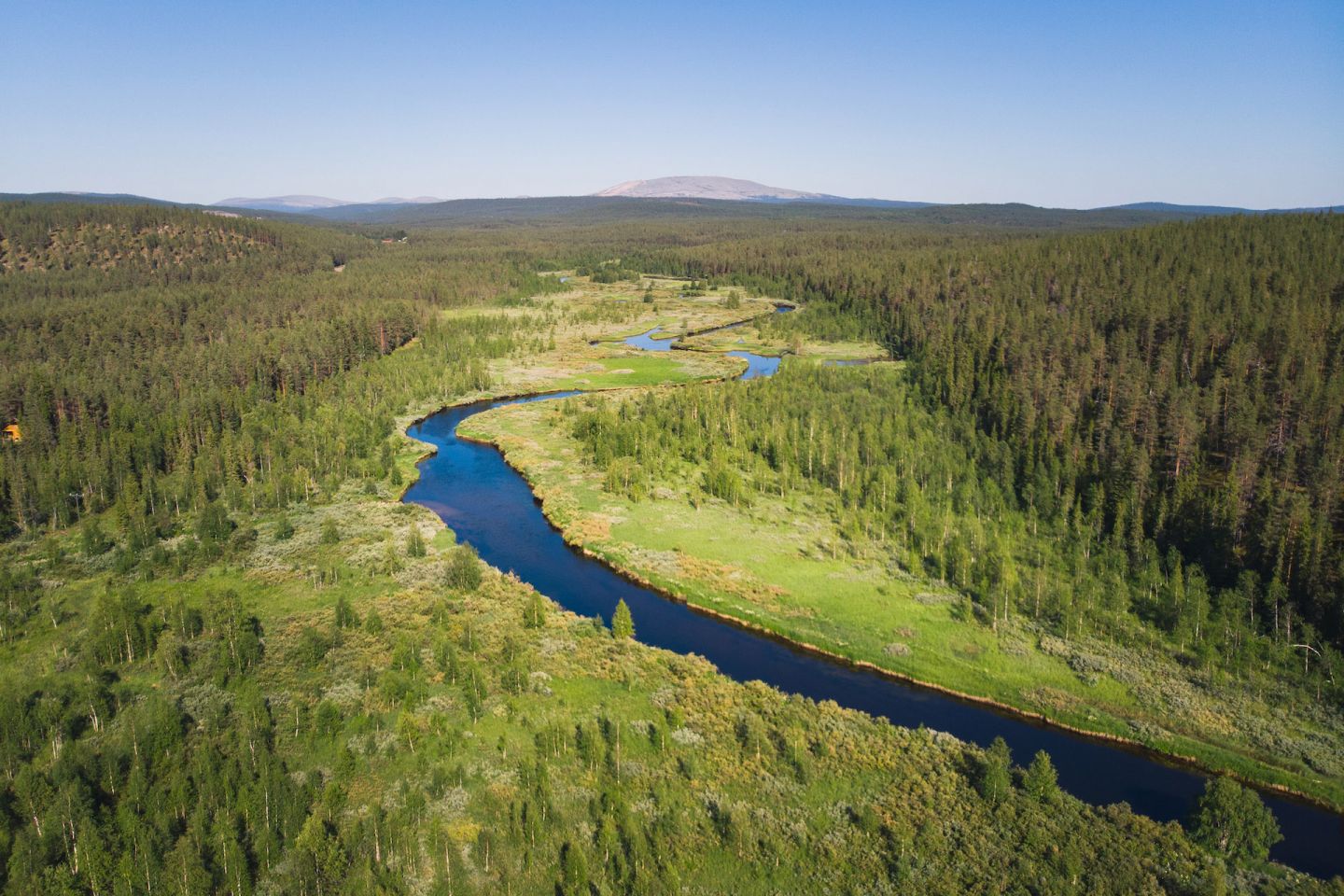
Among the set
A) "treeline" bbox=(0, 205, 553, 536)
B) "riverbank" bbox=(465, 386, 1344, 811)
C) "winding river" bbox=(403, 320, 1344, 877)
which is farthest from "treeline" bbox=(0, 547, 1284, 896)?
"treeline" bbox=(0, 205, 553, 536)

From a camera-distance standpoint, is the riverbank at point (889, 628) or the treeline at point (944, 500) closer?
the riverbank at point (889, 628)

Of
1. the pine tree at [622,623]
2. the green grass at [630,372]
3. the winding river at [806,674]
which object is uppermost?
the green grass at [630,372]

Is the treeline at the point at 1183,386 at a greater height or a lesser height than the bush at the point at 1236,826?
greater

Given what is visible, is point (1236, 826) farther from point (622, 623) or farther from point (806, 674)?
point (622, 623)

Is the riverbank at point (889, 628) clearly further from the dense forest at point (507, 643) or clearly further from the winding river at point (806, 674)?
the dense forest at point (507, 643)

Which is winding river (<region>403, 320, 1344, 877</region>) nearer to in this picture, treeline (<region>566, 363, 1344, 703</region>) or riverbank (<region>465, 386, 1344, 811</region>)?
riverbank (<region>465, 386, 1344, 811</region>)

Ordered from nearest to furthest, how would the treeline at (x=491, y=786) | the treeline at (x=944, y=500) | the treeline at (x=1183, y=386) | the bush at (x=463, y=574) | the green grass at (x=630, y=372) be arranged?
the treeline at (x=491, y=786) → the treeline at (x=944, y=500) → the treeline at (x=1183, y=386) → the bush at (x=463, y=574) → the green grass at (x=630, y=372)

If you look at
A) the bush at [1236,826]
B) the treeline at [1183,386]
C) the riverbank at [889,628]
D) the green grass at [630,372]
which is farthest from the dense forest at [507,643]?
the green grass at [630,372]
